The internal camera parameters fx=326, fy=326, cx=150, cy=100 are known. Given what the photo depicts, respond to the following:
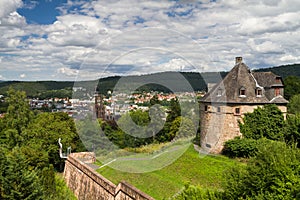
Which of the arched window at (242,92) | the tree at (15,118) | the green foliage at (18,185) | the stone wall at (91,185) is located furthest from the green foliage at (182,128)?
the tree at (15,118)

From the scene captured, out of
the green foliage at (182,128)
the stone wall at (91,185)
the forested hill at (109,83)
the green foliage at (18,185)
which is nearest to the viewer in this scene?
the stone wall at (91,185)

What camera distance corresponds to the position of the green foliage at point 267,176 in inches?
394

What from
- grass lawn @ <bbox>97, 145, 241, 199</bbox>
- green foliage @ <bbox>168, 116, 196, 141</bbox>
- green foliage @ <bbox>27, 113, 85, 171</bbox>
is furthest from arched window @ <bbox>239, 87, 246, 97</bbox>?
green foliage @ <bbox>27, 113, 85, 171</bbox>

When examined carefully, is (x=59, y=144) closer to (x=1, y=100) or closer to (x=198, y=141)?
(x=198, y=141)

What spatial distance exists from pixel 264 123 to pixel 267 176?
43.9 feet

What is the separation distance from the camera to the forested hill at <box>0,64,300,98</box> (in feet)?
62.8

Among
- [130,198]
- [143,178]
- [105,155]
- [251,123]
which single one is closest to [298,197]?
[130,198]

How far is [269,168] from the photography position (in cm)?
1094

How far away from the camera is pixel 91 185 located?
19750mm

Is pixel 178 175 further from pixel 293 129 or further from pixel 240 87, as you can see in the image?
pixel 293 129

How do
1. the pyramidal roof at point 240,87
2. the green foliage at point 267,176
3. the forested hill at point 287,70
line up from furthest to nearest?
the forested hill at point 287,70 → the pyramidal roof at point 240,87 → the green foliage at point 267,176

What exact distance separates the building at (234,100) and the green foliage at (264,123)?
40 cm

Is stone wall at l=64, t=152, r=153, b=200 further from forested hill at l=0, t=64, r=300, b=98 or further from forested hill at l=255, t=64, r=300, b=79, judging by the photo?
forested hill at l=255, t=64, r=300, b=79

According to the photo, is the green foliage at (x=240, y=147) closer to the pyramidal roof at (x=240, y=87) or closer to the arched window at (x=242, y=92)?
the pyramidal roof at (x=240, y=87)
